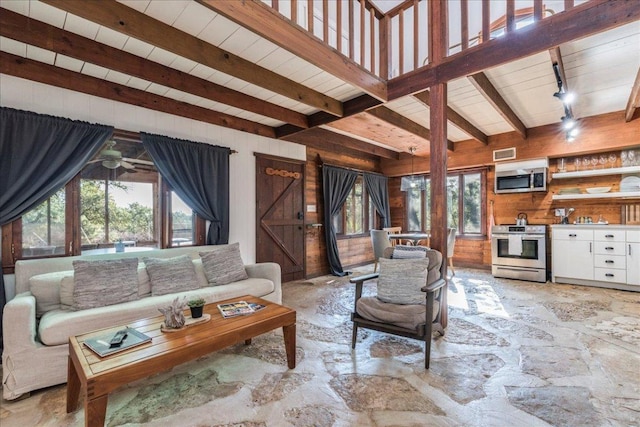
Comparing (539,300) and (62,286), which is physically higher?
(62,286)

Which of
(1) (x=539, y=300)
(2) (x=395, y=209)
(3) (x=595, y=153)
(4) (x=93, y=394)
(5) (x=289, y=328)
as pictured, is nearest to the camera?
(4) (x=93, y=394)

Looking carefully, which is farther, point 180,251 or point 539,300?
point 539,300

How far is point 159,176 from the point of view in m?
3.70

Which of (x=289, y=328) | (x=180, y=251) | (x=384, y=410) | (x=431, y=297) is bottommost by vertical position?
(x=384, y=410)

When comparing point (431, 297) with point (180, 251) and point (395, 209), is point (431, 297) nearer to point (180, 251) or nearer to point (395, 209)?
point (180, 251)

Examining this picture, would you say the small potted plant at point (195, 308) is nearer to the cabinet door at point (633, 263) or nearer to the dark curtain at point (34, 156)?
the dark curtain at point (34, 156)

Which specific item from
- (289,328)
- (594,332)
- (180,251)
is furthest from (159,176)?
(594,332)

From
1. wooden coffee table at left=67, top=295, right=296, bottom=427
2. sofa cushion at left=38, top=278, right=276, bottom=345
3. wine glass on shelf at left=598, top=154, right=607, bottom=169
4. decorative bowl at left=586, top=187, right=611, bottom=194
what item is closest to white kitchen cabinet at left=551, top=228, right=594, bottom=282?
decorative bowl at left=586, top=187, right=611, bottom=194

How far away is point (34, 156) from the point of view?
2750 millimetres

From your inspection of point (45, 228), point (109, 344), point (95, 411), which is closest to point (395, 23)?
point (45, 228)

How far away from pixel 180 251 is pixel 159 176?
0.98 m

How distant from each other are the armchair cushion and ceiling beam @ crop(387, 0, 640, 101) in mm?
2199

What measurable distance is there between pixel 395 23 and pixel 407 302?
4.64 meters

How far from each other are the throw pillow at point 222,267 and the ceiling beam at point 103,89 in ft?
6.04
